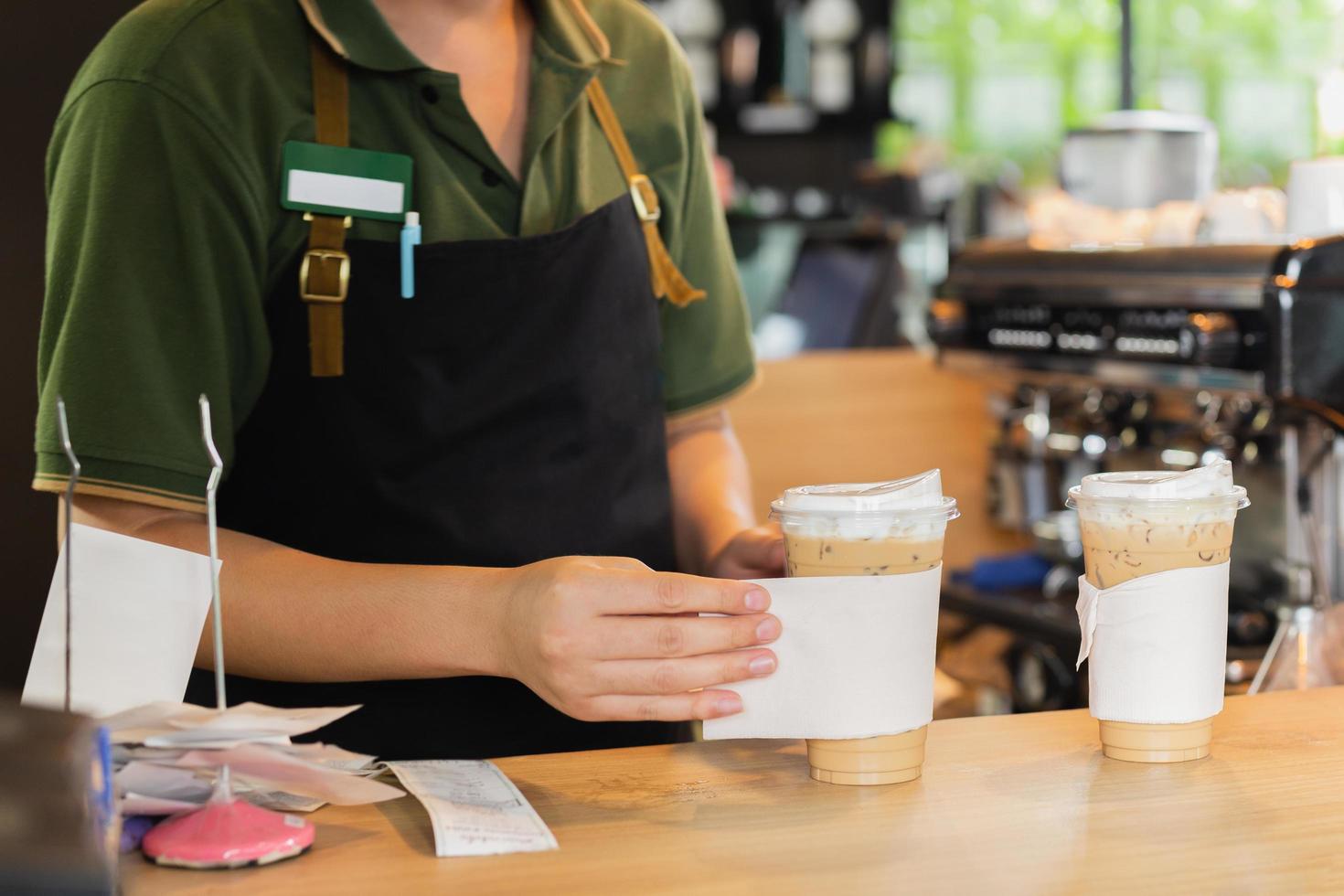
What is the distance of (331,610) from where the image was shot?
45.9 inches

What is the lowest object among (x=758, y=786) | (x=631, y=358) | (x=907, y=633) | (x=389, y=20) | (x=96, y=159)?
(x=758, y=786)

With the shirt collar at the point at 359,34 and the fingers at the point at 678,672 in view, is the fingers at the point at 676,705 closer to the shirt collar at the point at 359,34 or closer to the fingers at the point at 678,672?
the fingers at the point at 678,672

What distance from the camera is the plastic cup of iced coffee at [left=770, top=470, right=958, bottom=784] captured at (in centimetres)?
99

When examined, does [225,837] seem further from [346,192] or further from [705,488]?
[705,488]

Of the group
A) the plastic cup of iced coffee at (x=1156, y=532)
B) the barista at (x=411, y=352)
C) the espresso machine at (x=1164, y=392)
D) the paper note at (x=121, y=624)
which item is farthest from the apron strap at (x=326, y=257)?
the espresso machine at (x=1164, y=392)

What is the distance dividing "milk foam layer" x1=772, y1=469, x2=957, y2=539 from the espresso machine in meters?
0.80

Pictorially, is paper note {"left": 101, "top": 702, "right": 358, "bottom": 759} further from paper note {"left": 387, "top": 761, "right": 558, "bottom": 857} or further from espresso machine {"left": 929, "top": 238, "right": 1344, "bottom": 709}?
espresso machine {"left": 929, "top": 238, "right": 1344, "bottom": 709}

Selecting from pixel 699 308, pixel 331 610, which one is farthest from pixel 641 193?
pixel 331 610

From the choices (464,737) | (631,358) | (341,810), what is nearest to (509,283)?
(631,358)

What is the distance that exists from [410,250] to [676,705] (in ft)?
1.82

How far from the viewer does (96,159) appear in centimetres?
125

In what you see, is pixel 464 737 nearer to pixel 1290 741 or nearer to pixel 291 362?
pixel 291 362

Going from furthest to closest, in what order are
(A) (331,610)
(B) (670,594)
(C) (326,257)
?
(C) (326,257), (A) (331,610), (B) (670,594)

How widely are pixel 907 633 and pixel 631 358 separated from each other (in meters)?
0.59
